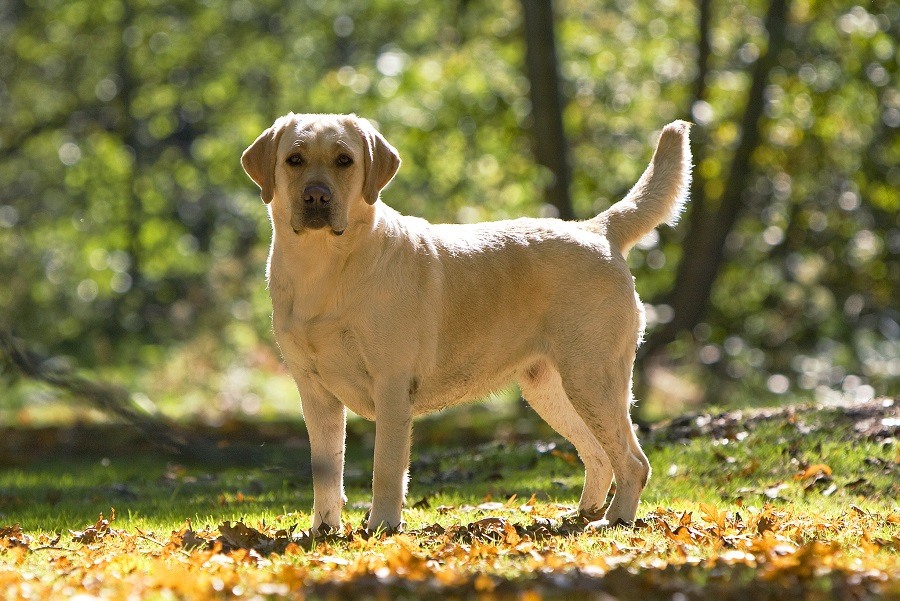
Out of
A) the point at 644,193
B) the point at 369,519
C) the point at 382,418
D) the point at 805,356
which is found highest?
the point at 644,193

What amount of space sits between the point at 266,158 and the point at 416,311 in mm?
1039

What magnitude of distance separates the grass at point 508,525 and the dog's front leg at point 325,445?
0.13 m

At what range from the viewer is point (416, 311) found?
5.54m

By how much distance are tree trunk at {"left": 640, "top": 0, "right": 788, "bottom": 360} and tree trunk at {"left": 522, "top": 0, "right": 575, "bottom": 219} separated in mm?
1839

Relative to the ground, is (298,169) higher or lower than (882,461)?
higher

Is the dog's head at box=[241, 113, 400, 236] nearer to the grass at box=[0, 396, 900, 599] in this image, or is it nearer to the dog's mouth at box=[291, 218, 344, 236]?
the dog's mouth at box=[291, 218, 344, 236]

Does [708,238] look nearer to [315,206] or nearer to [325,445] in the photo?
[325,445]

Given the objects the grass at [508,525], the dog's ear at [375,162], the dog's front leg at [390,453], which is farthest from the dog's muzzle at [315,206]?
the grass at [508,525]

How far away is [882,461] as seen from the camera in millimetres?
7520

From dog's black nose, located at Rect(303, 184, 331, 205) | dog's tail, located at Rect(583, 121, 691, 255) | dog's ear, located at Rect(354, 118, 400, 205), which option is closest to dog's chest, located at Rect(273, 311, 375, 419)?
dog's black nose, located at Rect(303, 184, 331, 205)

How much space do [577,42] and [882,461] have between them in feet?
30.5

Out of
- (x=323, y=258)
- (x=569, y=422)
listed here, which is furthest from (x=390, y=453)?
(x=569, y=422)

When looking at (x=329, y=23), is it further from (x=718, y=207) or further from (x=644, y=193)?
(x=644, y=193)

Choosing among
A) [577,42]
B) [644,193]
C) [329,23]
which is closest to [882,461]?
[644,193]
